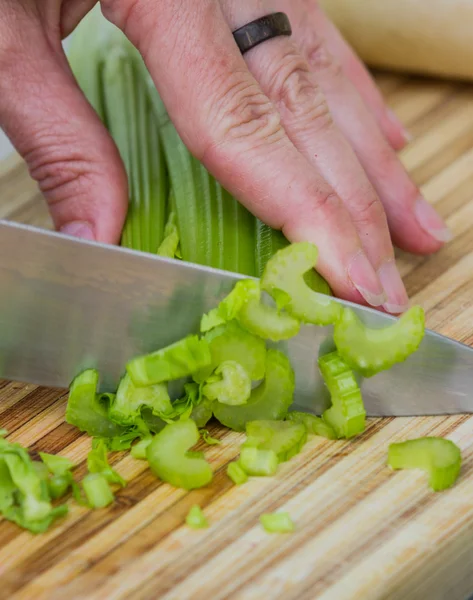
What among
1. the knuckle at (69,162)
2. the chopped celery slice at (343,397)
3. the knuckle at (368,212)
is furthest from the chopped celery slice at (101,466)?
the knuckle at (368,212)

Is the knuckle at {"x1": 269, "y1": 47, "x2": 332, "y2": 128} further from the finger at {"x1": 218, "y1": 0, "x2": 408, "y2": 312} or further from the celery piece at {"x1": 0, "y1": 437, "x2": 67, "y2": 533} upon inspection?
the celery piece at {"x1": 0, "y1": 437, "x2": 67, "y2": 533}

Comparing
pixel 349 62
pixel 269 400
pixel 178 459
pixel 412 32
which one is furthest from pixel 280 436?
pixel 412 32

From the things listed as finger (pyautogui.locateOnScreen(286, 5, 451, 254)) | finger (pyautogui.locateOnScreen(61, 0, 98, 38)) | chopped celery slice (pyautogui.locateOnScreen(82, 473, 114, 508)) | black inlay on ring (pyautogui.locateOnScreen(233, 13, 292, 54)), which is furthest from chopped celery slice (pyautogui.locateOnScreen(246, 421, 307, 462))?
finger (pyautogui.locateOnScreen(61, 0, 98, 38))

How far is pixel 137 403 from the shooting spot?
148 centimetres

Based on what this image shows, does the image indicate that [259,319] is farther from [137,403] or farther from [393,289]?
[393,289]

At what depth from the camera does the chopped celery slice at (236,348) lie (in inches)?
57.4

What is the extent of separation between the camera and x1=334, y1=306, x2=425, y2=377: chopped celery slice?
1450 millimetres

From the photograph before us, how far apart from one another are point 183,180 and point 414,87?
0.88 m

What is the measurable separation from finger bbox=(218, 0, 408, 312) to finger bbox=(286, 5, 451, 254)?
0.16 metres

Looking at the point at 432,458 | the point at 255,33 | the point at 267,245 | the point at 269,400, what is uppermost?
the point at 255,33

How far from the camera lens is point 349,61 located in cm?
229

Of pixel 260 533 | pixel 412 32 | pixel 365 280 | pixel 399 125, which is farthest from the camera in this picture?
pixel 412 32

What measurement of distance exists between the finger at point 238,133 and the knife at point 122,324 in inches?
6.0

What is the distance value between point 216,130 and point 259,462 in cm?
56
